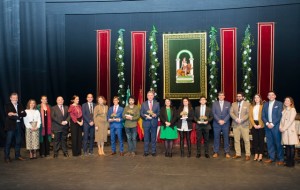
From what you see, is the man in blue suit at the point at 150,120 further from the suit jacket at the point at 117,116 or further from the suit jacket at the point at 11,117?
the suit jacket at the point at 11,117

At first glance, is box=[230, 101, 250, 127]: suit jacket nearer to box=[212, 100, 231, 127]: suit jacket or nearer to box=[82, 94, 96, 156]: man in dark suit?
box=[212, 100, 231, 127]: suit jacket

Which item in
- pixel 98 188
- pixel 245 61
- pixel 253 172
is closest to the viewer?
pixel 98 188

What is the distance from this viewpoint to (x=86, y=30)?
11.9 metres

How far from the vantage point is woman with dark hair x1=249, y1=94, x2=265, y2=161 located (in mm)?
7262

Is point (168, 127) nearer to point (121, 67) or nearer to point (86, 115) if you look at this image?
point (86, 115)

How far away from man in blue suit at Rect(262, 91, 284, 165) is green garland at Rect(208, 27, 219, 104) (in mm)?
3477

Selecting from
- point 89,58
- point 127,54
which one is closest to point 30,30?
point 89,58

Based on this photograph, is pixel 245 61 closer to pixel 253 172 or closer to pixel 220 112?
pixel 220 112

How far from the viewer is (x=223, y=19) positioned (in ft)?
36.6

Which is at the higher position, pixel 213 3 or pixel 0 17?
pixel 213 3

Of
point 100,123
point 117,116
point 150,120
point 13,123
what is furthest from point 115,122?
point 13,123

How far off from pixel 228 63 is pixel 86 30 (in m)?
4.79


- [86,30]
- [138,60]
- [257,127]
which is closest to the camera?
[257,127]

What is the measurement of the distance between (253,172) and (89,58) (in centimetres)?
736
